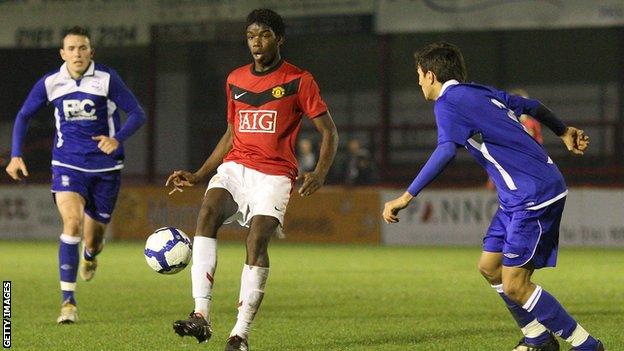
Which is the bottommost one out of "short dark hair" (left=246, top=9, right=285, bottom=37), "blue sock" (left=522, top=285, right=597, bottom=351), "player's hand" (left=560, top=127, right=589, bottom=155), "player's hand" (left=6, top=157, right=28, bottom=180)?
"blue sock" (left=522, top=285, right=597, bottom=351)

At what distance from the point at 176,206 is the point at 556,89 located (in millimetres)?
10537

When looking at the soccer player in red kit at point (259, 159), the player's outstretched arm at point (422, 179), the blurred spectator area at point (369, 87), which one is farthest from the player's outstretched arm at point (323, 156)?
the blurred spectator area at point (369, 87)

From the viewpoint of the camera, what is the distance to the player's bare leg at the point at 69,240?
9820mm

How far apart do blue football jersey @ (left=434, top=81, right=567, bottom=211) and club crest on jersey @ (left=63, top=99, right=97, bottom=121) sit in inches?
154

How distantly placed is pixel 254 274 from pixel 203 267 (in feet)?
0.95

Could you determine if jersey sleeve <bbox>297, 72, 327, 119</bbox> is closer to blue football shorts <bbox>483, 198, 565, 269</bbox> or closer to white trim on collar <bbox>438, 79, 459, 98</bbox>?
white trim on collar <bbox>438, 79, 459, 98</bbox>

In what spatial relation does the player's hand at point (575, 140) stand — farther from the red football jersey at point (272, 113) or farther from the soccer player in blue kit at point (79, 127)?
the soccer player in blue kit at point (79, 127)

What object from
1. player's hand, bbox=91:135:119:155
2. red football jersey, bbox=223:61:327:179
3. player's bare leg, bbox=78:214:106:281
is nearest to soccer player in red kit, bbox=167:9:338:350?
red football jersey, bbox=223:61:327:179

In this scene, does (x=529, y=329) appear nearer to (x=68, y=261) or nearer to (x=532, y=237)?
(x=532, y=237)

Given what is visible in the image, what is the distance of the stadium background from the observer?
9.73 meters

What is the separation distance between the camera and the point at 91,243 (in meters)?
10.8

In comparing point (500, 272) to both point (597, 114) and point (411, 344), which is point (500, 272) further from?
point (597, 114)

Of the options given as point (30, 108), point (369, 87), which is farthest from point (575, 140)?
point (369, 87)

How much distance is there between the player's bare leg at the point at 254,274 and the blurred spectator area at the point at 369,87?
1928 centimetres
